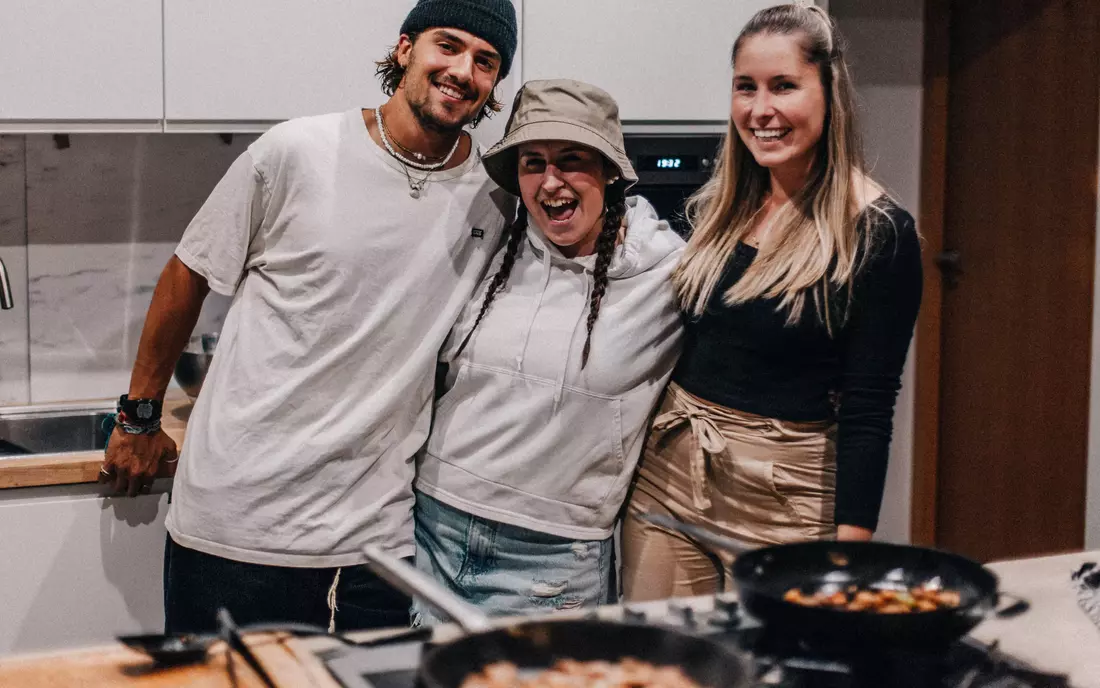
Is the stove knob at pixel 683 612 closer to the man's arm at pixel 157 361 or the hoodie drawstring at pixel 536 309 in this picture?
the hoodie drawstring at pixel 536 309

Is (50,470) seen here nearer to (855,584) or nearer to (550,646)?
(550,646)

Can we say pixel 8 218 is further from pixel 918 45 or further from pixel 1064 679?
pixel 918 45

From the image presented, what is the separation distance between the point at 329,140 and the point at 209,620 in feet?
2.72

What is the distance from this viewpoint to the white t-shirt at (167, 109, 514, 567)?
1.79 meters

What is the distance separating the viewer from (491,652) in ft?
3.14

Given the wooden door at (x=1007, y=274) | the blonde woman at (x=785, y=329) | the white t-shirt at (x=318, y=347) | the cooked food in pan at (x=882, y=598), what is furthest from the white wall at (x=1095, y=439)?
the cooked food in pan at (x=882, y=598)

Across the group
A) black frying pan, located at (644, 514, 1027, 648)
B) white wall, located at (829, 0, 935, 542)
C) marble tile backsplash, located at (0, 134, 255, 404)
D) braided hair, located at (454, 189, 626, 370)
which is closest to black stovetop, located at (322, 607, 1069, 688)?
black frying pan, located at (644, 514, 1027, 648)

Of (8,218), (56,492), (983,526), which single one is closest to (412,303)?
(56,492)

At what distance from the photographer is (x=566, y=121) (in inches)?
68.9

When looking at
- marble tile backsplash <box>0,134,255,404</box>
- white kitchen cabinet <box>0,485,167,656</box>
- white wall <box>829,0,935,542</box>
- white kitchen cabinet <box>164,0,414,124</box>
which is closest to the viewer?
white kitchen cabinet <box>0,485,167,656</box>

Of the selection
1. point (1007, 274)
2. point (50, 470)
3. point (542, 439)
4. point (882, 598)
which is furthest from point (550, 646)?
point (1007, 274)

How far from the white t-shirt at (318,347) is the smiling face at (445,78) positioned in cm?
11

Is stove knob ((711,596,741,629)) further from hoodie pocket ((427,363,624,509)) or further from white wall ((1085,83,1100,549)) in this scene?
white wall ((1085,83,1100,549))

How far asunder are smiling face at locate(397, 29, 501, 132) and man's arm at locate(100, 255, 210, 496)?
490mm
